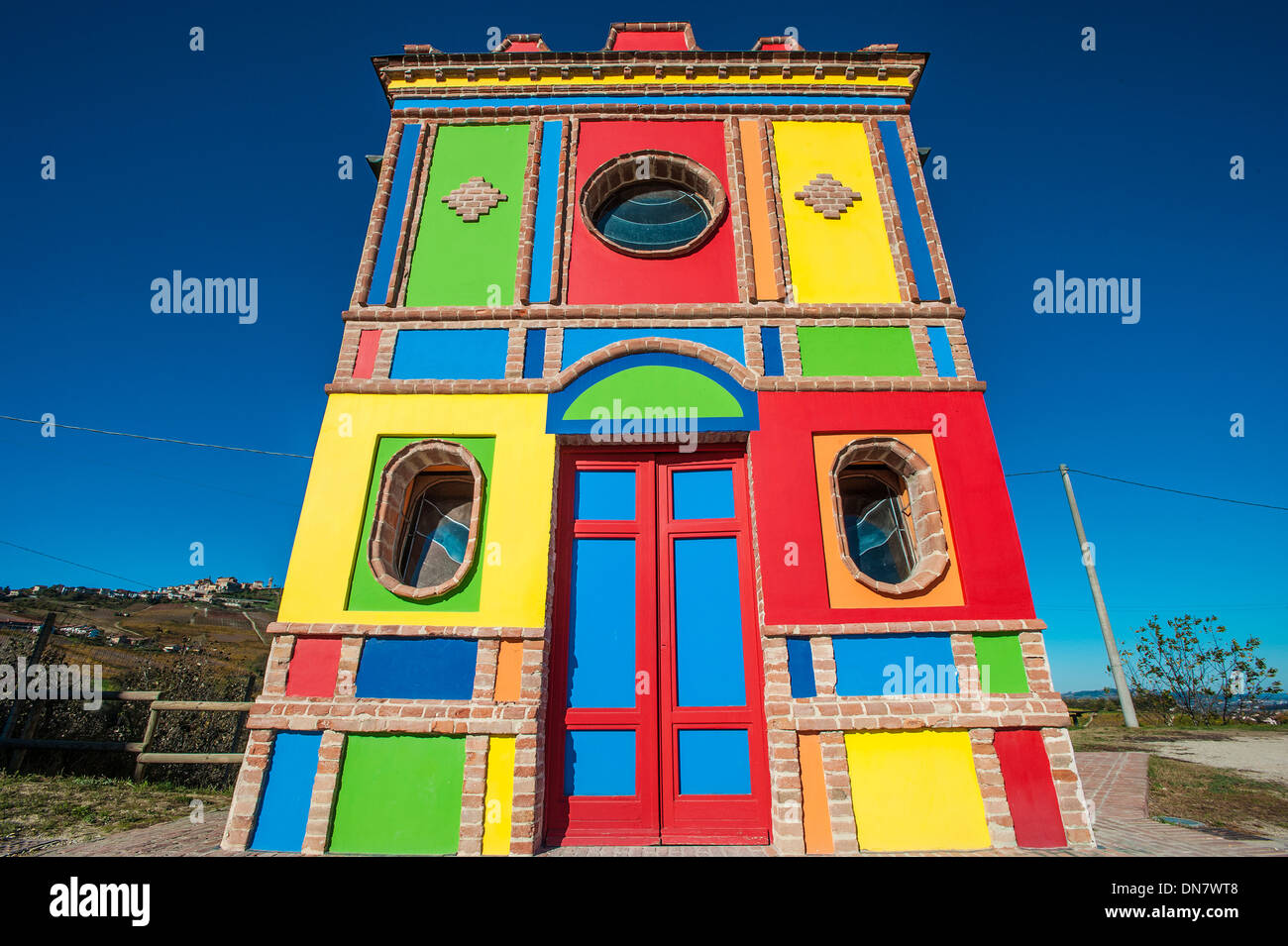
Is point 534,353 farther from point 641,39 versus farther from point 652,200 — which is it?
point 641,39

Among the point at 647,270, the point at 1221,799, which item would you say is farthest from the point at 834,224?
the point at 1221,799

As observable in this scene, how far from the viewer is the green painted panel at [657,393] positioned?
571 cm

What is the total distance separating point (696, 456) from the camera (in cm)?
582

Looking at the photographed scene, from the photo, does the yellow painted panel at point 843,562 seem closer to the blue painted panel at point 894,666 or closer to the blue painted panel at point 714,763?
the blue painted panel at point 894,666

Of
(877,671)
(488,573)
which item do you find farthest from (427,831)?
(877,671)

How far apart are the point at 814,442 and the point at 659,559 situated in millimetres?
1986

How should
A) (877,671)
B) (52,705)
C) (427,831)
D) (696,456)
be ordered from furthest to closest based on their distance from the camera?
(52,705), (696,456), (877,671), (427,831)

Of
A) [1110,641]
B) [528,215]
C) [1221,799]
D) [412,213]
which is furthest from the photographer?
[1110,641]

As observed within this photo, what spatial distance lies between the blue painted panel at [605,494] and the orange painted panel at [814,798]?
2596 mm

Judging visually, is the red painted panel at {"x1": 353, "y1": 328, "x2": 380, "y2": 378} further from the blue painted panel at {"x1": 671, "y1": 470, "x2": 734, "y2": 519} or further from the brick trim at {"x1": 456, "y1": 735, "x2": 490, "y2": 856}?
the brick trim at {"x1": 456, "y1": 735, "x2": 490, "y2": 856}

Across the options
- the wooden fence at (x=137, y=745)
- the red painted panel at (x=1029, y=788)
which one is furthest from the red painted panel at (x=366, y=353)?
the red painted panel at (x=1029, y=788)

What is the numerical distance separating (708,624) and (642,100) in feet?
22.9

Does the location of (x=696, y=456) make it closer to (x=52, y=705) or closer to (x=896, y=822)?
(x=896, y=822)

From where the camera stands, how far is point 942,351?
6.10 meters
